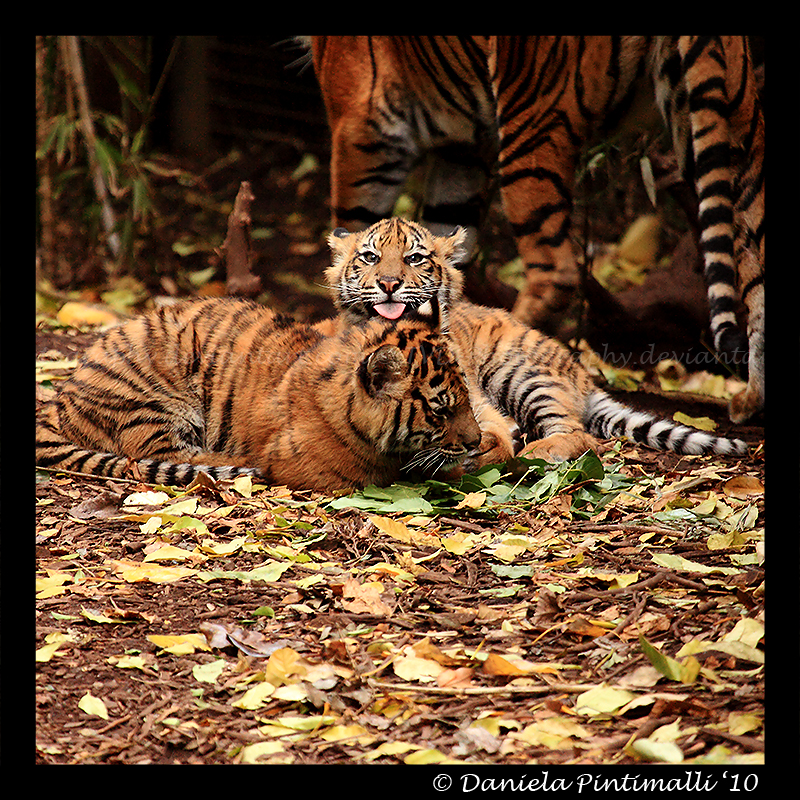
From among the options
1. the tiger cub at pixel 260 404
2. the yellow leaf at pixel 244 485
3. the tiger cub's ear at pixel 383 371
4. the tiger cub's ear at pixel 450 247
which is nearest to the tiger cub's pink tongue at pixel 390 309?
the tiger cub at pixel 260 404

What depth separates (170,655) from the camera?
2488 mm

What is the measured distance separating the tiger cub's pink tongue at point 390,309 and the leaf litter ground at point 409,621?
2.83 feet

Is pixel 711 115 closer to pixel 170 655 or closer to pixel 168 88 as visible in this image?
pixel 170 655

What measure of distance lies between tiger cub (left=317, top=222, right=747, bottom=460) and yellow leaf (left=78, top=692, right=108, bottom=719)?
2089 mm

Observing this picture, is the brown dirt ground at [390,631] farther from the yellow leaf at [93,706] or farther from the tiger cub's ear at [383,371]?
the tiger cub's ear at [383,371]

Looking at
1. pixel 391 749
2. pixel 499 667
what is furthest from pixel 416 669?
pixel 391 749

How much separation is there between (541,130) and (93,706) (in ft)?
11.7

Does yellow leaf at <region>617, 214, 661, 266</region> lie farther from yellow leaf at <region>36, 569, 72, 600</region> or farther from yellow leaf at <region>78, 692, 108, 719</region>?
yellow leaf at <region>78, 692, 108, 719</region>

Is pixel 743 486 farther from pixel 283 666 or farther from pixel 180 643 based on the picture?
pixel 180 643

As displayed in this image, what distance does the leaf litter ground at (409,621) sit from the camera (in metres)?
2.13

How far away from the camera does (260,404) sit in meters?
4.04

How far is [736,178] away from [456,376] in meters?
2.08
